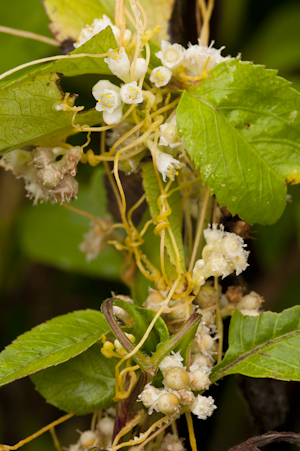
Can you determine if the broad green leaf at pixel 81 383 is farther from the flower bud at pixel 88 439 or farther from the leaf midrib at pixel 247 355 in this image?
the leaf midrib at pixel 247 355

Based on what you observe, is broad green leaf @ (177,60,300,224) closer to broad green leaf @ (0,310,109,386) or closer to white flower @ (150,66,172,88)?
white flower @ (150,66,172,88)

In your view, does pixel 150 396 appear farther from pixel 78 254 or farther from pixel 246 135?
pixel 78 254

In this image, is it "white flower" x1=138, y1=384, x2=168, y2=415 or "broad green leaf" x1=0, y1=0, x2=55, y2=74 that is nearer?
"white flower" x1=138, y1=384, x2=168, y2=415

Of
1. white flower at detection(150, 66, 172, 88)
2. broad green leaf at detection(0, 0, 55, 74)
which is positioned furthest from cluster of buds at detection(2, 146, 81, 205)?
broad green leaf at detection(0, 0, 55, 74)

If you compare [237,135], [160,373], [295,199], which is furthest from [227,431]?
[237,135]

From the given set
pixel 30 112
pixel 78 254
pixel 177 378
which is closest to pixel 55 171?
pixel 30 112

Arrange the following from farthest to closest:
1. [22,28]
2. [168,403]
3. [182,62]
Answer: [22,28]
[182,62]
[168,403]

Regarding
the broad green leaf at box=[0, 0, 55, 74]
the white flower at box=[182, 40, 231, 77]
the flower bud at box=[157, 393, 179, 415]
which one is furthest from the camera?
the broad green leaf at box=[0, 0, 55, 74]

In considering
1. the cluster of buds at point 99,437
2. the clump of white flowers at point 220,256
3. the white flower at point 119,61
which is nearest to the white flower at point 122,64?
the white flower at point 119,61
